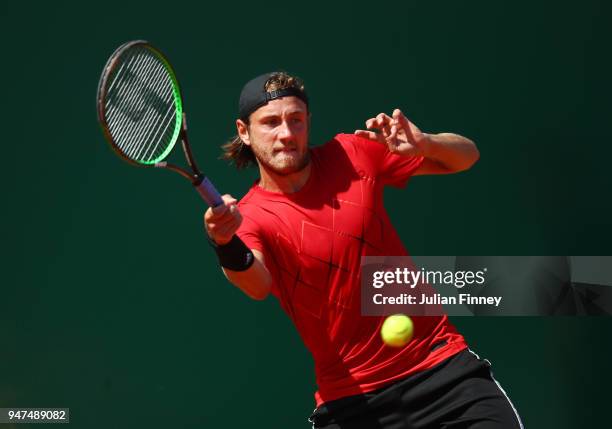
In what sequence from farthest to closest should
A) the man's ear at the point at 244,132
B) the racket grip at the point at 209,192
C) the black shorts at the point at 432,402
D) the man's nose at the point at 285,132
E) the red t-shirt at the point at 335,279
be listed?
the man's ear at the point at 244,132 < the man's nose at the point at 285,132 < the red t-shirt at the point at 335,279 < the black shorts at the point at 432,402 < the racket grip at the point at 209,192

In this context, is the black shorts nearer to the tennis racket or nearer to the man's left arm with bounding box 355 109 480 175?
the man's left arm with bounding box 355 109 480 175

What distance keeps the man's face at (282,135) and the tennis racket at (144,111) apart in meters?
0.38

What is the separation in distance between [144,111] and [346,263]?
87cm

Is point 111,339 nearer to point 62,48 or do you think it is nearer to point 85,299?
point 85,299

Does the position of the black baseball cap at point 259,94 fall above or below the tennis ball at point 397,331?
above

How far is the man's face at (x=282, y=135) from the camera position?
144 inches

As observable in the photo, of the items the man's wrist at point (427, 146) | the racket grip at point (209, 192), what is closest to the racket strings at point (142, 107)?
the racket grip at point (209, 192)

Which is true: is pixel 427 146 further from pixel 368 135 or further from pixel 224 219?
pixel 224 219

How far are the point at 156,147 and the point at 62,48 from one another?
73.1 inches

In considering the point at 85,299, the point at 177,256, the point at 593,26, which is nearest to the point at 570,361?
the point at 593,26

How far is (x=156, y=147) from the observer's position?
11.0 ft

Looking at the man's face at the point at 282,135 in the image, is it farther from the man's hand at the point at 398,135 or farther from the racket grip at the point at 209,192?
the racket grip at the point at 209,192

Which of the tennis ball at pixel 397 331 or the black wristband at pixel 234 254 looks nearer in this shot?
the black wristband at pixel 234 254

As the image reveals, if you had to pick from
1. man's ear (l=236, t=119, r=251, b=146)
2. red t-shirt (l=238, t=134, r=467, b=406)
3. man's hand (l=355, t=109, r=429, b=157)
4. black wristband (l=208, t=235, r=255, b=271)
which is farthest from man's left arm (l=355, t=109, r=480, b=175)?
black wristband (l=208, t=235, r=255, b=271)
